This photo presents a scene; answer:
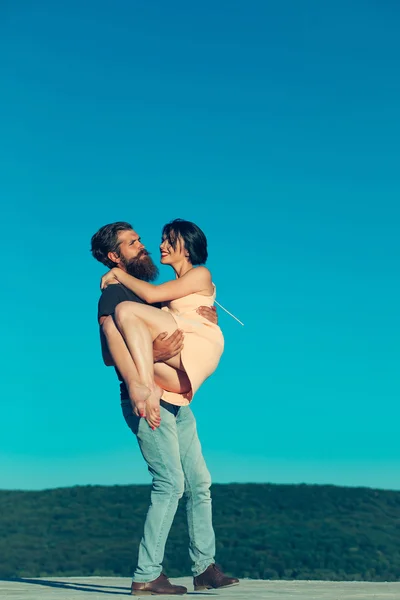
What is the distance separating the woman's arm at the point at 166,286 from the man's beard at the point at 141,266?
0.16 metres

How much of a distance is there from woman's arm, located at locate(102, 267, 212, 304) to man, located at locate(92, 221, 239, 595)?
10 centimetres

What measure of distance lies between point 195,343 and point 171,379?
35cm

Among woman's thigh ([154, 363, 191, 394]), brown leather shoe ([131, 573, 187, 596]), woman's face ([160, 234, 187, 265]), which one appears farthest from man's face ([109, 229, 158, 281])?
brown leather shoe ([131, 573, 187, 596])

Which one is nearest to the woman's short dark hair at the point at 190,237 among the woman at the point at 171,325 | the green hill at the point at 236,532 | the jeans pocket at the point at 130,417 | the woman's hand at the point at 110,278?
the woman at the point at 171,325

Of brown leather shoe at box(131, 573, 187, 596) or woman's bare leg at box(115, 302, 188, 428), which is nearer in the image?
woman's bare leg at box(115, 302, 188, 428)

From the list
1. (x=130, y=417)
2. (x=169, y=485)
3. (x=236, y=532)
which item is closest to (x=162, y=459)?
(x=169, y=485)

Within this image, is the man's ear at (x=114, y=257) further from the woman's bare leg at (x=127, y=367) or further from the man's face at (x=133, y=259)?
the woman's bare leg at (x=127, y=367)

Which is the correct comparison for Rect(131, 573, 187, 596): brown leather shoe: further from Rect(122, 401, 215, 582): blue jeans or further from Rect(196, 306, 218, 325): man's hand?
Rect(196, 306, 218, 325): man's hand

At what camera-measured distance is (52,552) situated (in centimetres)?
1781

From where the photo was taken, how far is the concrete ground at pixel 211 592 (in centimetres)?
668

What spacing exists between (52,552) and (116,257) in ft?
40.6

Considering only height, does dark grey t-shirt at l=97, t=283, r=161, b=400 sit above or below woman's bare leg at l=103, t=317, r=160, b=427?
above

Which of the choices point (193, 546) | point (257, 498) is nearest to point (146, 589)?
point (193, 546)

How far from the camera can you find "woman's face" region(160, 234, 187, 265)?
701 centimetres
